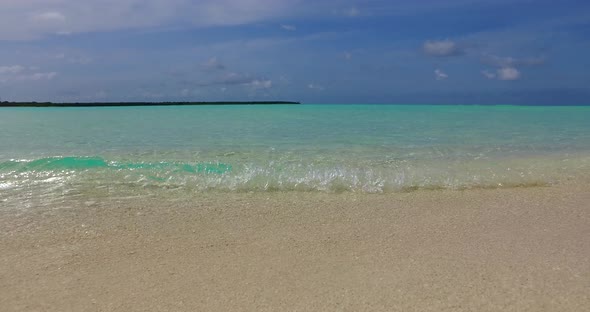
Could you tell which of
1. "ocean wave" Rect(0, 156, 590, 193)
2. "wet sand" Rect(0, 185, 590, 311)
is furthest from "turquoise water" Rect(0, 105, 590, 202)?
"wet sand" Rect(0, 185, 590, 311)

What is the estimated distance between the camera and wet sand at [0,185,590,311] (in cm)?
344

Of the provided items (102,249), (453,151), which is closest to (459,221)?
(102,249)

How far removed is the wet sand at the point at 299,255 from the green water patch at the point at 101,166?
2.49 m

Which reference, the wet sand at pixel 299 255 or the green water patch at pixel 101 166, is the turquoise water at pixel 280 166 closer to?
the green water patch at pixel 101 166

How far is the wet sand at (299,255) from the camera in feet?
11.3

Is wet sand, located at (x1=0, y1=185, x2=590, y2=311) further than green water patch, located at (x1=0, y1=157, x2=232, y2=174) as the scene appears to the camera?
No

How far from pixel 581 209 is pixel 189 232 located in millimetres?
5206

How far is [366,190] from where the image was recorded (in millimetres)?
7199

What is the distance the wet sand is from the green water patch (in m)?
2.49

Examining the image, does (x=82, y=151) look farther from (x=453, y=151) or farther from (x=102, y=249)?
(x=453, y=151)

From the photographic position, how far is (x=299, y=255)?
432 centimetres

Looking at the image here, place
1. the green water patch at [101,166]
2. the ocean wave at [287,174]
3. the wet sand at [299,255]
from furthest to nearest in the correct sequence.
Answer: the green water patch at [101,166]
the ocean wave at [287,174]
the wet sand at [299,255]

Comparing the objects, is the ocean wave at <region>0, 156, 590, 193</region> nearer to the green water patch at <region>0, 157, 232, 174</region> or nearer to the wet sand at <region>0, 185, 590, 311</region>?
the green water patch at <region>0, 157, 232, 174</region>

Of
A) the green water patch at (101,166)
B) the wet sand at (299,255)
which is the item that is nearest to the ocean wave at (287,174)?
the green water patch at (101,166)
